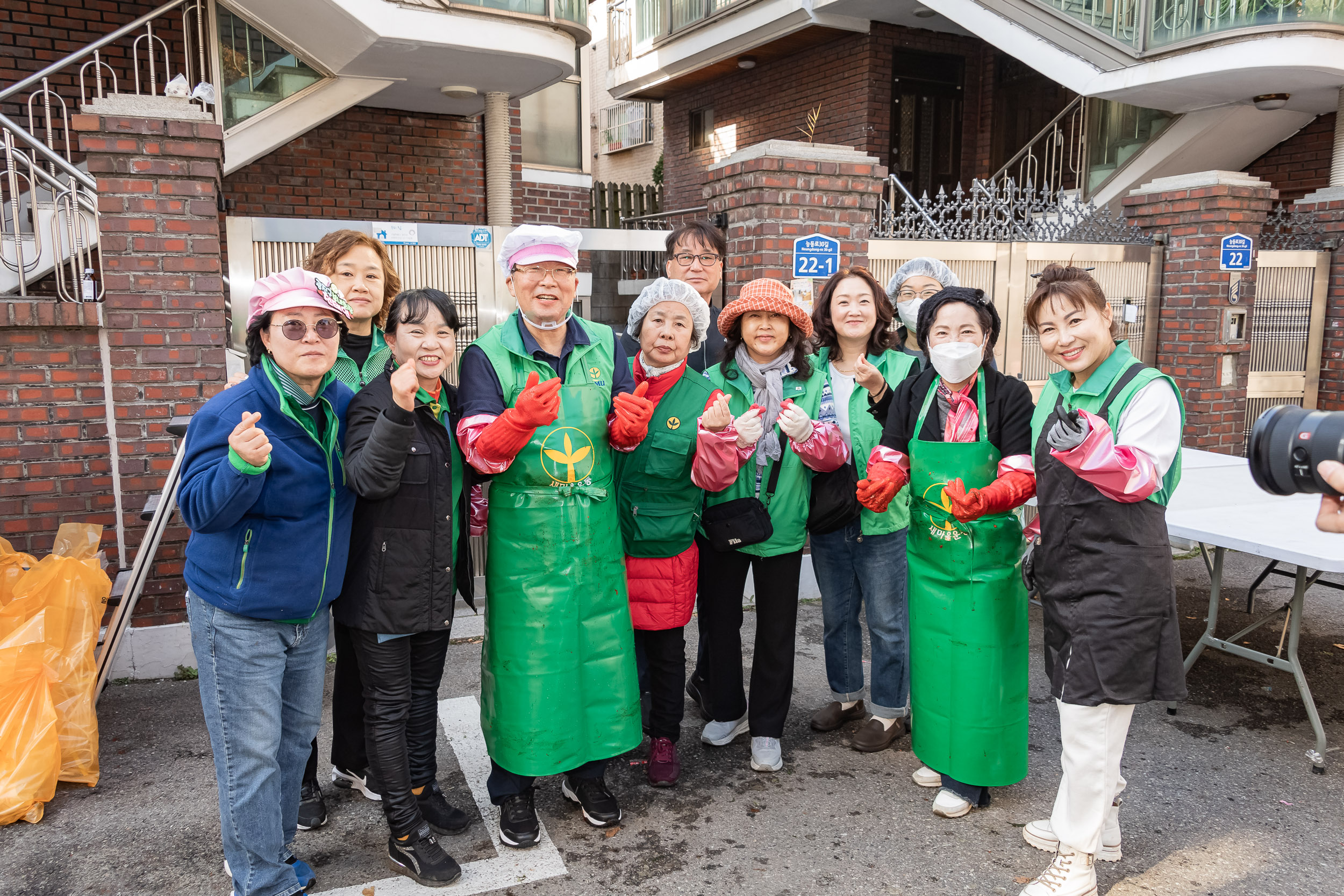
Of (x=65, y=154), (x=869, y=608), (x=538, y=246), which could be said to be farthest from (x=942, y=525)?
(x=65, y=154)

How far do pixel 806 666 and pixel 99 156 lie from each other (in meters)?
4.34

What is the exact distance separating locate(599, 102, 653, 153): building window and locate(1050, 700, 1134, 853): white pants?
57.4 ft

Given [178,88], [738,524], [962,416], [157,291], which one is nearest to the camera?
[962,416]

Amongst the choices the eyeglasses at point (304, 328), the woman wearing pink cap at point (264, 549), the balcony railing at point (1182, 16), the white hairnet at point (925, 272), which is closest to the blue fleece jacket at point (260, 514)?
the woman wearing pink cap at point (264, 549)

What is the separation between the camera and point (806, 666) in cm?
487

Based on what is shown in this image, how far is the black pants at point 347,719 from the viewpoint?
3.24 metres

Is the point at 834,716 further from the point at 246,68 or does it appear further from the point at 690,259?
the point at 246,68

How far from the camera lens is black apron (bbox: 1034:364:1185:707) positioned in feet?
8.69

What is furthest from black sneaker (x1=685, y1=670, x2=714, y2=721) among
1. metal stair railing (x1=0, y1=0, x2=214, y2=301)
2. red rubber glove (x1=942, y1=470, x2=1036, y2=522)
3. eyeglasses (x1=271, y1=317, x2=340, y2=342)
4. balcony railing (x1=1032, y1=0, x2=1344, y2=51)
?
balcony railing (x1=1032, y1=0, x2=1344, y2=51)

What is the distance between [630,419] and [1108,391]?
1480 millimetres

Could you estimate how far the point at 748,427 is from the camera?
3203 millimetres

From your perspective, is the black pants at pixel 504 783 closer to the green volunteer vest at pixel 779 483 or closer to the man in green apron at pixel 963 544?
the green volunteer vest at pixel 779 483

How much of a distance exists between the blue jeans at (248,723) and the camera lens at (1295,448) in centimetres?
264

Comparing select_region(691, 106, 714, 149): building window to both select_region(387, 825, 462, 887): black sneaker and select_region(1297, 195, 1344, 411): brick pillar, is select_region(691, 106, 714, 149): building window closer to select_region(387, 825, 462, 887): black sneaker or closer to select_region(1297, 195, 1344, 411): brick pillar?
select_region(1297, 195, 1344, 411): brick pillar
